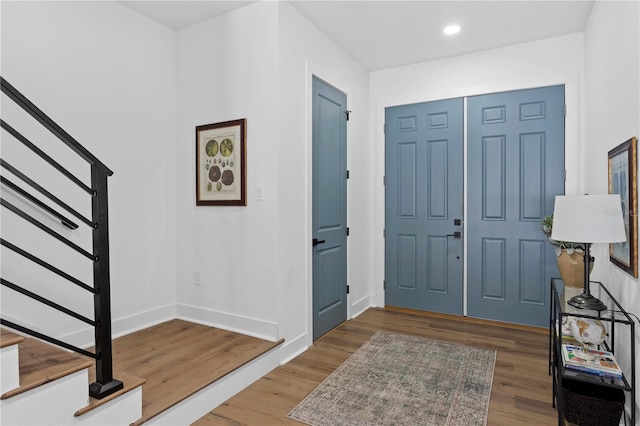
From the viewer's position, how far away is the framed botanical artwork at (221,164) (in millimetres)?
3107

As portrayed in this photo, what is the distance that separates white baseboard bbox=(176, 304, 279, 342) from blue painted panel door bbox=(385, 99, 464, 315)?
6.07ft

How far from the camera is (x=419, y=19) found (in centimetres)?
327

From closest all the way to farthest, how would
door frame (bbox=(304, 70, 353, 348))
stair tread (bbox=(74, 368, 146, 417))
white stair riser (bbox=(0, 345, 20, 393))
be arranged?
white stair riser (bbox=(0, 345, 20, 393))
stair tread (bbox=(74, 368, 146, 417))
door frame (bbox=(304, 70, 353, 348))

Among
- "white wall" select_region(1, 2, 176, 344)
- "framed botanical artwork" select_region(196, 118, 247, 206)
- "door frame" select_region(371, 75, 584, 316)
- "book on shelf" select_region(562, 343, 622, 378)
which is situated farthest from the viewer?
"door frame" select_region(371, 75, 584, 316)

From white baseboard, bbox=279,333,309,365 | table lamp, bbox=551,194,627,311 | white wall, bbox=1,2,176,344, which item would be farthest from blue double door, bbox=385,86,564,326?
white wall, bbox=1,2,176,344

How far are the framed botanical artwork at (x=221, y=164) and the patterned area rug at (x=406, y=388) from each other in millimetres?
1528

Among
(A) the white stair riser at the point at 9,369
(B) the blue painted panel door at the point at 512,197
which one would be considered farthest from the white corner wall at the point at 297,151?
(A) the white stair riser at the point at 9,369

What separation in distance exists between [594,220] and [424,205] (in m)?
2.28

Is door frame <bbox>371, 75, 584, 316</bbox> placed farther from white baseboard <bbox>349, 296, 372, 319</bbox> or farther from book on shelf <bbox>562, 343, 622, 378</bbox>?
book on shelf <bbox>562, 343, 622, 378</bbox>

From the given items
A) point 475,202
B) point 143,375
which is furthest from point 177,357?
point 475,202

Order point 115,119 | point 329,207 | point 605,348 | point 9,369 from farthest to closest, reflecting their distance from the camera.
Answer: point 329,207 → point 115,119 → point 605,348 → point 9,369

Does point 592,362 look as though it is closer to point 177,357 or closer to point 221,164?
point 177,357

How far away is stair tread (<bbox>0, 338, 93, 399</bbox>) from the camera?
1.62 m

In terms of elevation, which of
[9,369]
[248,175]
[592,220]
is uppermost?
[248,175]
